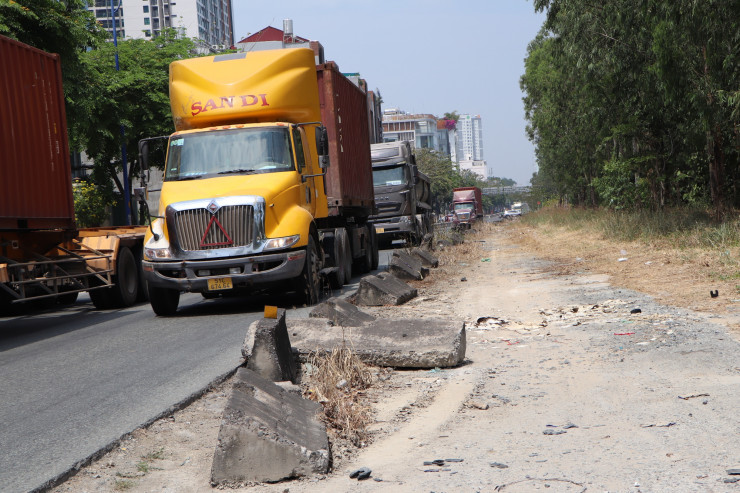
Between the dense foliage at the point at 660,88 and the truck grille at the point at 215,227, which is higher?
the dense foliage at the point at 660,88

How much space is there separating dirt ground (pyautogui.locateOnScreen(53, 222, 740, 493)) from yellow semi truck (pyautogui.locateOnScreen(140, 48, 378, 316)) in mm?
3452

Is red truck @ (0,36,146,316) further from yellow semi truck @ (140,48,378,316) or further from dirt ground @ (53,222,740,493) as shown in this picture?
dirt ground @ (53,222,740,493)

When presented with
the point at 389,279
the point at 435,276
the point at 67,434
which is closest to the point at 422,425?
the point at 67,434

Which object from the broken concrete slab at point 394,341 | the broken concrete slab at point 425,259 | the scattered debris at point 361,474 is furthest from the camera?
the broken concrete slab at point 425,259

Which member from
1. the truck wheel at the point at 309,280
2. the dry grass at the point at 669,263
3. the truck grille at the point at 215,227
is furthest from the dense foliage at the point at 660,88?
the truck grille at the point at 215,227

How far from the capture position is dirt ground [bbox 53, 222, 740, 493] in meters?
4.27

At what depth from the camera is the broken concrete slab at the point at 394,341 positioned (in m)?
7.31

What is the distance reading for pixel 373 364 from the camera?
746 centimetres

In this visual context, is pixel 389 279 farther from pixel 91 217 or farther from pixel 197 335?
pixel 91 217

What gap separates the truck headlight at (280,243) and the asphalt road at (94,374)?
37.8 inches

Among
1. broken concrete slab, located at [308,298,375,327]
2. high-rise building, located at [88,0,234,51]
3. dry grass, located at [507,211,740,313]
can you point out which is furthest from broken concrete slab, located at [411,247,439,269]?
high-rise building, located at [88,0,234,51]

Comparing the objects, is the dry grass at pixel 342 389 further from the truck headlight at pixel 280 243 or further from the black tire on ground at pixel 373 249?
the black tire on ground at pixel 373 249

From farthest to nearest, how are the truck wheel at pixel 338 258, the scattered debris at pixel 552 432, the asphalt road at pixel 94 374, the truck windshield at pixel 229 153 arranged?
the truck wheel at pixel 338 258 → the truck windshield at pixel 229 153 → the asphalt road at pixel 94 374 → the scattered debris at pixel 552 432

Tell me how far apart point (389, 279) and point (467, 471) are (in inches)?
341
